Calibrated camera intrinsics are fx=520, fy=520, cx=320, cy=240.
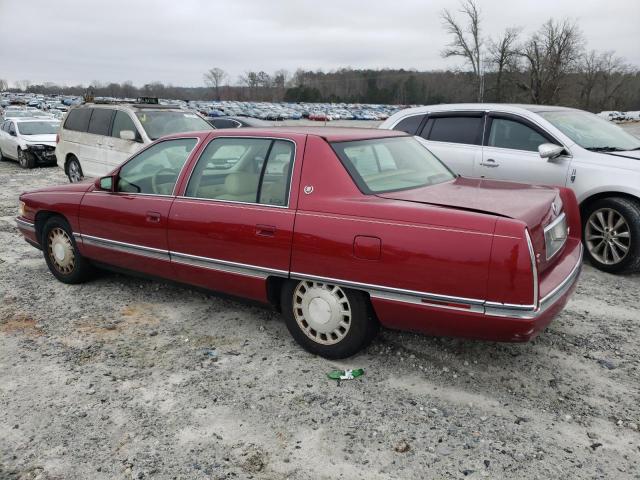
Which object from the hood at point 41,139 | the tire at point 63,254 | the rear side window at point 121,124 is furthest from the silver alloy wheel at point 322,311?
the hood at point 41,139

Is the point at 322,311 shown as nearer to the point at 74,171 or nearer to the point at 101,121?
the point at 101,121

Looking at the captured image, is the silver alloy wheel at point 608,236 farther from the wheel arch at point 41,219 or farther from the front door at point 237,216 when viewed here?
the wheel arch at point 41,219

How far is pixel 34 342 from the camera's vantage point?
3967 millimetres

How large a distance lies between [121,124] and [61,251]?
5.16m

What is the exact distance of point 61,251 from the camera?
16.9 ft

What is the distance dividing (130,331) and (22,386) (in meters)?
0.91

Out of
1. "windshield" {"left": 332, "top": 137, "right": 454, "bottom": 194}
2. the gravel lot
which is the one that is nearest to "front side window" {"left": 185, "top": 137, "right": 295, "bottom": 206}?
"windshield" {"left": 332, "top": 137, "right": 454, "bottom": 194}

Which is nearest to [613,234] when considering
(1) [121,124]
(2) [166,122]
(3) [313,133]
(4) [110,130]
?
(3) [313,133]

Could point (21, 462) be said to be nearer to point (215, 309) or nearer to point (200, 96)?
point (215, 309)

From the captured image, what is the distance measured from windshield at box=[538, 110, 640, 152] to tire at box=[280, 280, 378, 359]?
381 cm

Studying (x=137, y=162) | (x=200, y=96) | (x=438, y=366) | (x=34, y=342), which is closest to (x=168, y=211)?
(x=137, y=162)

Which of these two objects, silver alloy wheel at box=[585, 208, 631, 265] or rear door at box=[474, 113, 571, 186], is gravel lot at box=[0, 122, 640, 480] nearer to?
silver alloy wheel at box=[585, 208, 631, 265]

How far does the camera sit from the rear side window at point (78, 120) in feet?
34.7

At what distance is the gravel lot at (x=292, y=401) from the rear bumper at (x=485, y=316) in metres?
0.44
